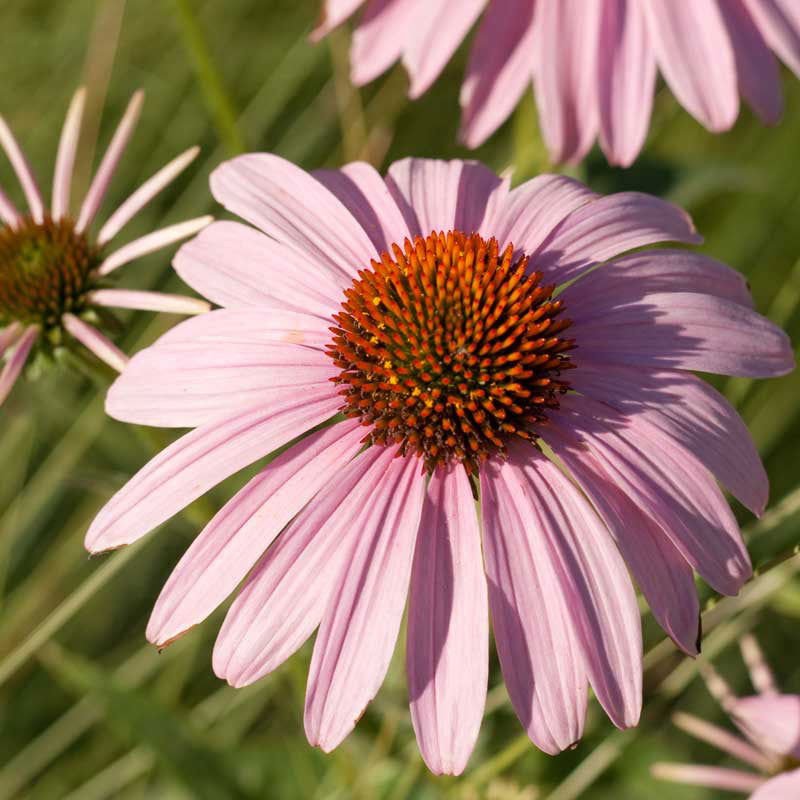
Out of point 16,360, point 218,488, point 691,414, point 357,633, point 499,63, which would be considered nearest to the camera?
point 357,633

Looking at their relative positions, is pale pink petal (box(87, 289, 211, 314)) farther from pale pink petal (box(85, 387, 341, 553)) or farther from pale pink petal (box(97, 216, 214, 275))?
pale pink petal (box(85, 387, 341, 553))

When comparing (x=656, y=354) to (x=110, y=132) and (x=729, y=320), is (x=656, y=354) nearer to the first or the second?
(x=729, y=320)

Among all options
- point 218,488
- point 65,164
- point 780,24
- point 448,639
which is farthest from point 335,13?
point 218,488

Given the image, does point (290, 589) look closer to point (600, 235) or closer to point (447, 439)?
point (447, 439)

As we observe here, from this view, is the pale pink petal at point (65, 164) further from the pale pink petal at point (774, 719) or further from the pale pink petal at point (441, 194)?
the pale pink petal at point (774, 719)

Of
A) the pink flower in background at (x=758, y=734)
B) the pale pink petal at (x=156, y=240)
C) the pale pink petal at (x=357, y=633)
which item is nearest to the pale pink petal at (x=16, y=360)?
the pale pink petal at (x=156, y=240)

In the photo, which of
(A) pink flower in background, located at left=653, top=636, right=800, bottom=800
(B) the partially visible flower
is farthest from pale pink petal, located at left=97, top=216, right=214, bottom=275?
(A) pink flower in background, located at left=653, top=636, right=800, bottom=800

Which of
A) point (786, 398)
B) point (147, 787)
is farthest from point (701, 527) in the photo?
point (147, 787)

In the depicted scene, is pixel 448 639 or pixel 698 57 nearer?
pixel 448 639
